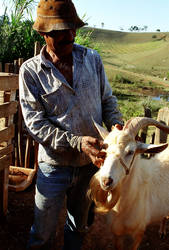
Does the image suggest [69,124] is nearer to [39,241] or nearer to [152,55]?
[39,241]

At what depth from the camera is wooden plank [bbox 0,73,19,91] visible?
3705 millimetres

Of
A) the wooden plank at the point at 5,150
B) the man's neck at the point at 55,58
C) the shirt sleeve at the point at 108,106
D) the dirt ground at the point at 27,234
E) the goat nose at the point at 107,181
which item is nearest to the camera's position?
the goat nose at the point at 107,181

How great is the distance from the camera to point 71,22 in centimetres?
269

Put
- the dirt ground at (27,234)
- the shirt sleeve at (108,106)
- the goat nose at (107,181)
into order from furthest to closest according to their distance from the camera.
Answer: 1. the dirt ground at (27,234)
2. the shirt sleeve at (108,106)
3. the goat nose at (107,181)

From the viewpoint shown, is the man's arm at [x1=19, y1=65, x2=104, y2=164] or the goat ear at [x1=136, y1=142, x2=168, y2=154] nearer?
the man's arm at [x1=19, y1=65, x2=104, y2=164]

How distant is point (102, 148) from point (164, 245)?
2525 millimetres

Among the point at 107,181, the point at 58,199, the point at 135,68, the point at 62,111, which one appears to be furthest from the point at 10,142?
the point at 135,68

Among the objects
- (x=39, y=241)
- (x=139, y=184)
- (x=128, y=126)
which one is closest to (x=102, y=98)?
(x=128, y=126)

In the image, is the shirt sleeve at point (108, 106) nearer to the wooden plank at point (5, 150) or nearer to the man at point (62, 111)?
the man at point (62, 111)

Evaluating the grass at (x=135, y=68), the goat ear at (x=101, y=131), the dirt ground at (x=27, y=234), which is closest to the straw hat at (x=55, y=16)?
the goat ear at (x=101, y=131)

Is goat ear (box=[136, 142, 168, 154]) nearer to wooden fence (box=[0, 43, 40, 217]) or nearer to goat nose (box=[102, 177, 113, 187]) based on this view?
goat nose (box=[102, 177, 113, 187])

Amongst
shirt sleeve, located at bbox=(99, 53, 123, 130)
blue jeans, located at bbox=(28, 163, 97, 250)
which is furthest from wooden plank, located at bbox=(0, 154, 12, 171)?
shirt sleeve, located at bbox=(99, 53, 123, 130)

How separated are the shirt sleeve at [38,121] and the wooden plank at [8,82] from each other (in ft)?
3.30

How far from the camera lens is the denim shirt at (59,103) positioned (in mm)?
2760
